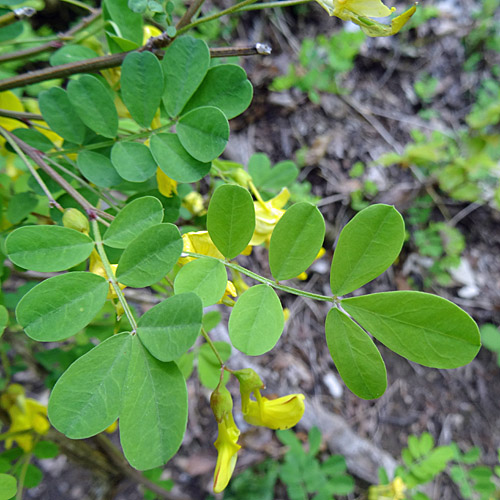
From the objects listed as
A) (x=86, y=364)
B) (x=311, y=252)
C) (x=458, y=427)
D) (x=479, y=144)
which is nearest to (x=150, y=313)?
(x=86, y=364)

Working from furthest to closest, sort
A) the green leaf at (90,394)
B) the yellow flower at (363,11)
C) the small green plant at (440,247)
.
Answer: the small green plant at (440,247) → the yellow flower at (363,11) → the green leaf at (90,394)

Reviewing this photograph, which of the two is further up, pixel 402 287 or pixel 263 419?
pixel 263 419

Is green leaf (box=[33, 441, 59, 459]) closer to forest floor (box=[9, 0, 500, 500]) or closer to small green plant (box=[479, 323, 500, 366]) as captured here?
forest floor (box=[9, 0, 500, 500])

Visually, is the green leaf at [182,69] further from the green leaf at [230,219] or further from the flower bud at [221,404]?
the flower bud at [221,404]

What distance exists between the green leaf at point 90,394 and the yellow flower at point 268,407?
18 cm

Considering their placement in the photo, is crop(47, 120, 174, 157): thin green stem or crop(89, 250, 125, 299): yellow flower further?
crop(47, 120, 174, 157): thin green stem

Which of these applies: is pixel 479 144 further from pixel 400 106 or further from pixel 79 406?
pixel 79 406

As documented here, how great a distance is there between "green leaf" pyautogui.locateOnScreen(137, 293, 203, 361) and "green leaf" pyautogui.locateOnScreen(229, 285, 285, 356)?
0.15 feet

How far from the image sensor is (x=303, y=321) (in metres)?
1.96

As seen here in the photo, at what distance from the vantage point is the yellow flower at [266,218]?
59 centimetres

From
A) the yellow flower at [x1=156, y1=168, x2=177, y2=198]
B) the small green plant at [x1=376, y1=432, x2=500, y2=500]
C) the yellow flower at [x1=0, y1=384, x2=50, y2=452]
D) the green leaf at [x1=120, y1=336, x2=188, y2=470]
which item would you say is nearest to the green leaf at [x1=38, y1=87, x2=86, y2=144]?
the yellow flower at [x1=156, y1=168, x2=177, y2=198]

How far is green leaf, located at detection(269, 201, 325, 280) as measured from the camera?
46 cm

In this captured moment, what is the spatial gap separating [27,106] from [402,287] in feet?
6.00

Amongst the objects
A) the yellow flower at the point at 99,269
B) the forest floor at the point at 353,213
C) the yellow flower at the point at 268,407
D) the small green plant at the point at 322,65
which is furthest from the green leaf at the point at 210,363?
the small green plant at the point at 322,65
